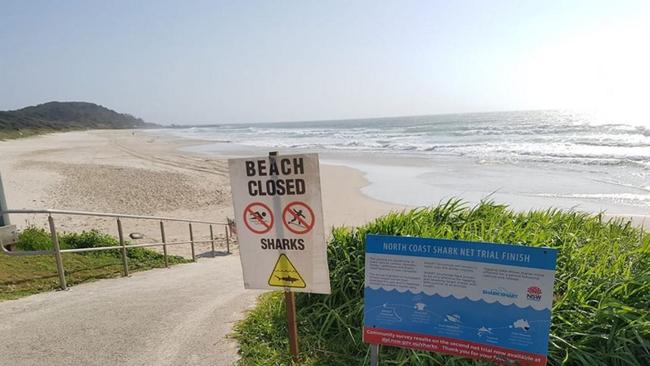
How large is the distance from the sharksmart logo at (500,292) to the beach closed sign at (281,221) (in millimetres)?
1049

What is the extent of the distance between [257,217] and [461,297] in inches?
56.4

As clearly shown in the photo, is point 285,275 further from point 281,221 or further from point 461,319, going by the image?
point 461,319

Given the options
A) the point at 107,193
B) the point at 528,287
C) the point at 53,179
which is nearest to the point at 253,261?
the point at 528,287

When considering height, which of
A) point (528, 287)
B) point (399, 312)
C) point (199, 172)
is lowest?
point (199, 172)

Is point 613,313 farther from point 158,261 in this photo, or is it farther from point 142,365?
point 158,261

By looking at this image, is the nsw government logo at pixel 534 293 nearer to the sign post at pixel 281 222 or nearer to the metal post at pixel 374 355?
the metal post at pixel 374 355

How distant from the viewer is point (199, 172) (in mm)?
25250

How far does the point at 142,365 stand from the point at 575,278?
3.41 metres

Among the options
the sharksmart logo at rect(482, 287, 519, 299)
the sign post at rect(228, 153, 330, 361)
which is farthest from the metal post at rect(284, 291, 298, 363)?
the sharksmart logo at rect(482, 287, 519, 299)

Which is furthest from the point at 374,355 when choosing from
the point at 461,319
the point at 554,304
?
the point at 554,304

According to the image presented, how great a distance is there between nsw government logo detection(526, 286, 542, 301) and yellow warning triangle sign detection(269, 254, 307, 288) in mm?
1398

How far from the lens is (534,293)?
196 cm

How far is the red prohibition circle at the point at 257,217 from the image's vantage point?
271 centimetres

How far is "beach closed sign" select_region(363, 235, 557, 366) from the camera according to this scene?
1960 millimetres
